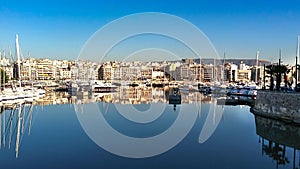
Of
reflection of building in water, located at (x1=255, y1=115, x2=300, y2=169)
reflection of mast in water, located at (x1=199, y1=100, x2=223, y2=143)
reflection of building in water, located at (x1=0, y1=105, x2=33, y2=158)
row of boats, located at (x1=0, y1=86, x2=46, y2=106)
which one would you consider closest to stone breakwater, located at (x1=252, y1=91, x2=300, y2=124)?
reflection of building in water, located at (x1=255, y1=115, x2=300, y2=169)

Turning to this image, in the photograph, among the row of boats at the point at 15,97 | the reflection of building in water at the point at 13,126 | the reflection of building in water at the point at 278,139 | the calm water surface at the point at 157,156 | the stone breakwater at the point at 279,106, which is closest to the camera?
the calm water surface at the point at 157,156

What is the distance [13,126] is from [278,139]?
30.1 ft

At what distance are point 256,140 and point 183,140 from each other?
2135mm

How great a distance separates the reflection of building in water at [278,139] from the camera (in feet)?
24.7

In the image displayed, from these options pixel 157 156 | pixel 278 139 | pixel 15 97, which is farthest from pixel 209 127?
pixel 15 97

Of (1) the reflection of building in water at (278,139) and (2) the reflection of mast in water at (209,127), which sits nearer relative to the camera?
(1) the reflection of building in water at (278,139)

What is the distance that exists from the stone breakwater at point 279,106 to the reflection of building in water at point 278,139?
0.32 metres

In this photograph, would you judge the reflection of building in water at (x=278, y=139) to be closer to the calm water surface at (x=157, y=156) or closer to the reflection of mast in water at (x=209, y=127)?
the calm water surface at (x=157, y=156)

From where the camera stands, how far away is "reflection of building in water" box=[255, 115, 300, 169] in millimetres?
7520

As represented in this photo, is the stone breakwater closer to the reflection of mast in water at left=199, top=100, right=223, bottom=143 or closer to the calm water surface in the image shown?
the calm water surface

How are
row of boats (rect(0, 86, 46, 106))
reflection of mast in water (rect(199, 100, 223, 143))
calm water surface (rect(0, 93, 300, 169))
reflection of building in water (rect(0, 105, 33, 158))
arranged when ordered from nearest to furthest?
calm water surface (rect(0, 93, 300, 169)), reflection of building in water (rect(0, 105, 33, 158)), reflection of mast in water (rect(199, 100, 223, 143)), row of boats (rect(0, 86, 46, 106))

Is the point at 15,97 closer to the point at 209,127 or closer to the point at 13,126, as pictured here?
the point at 13,126

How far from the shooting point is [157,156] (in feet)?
24.8

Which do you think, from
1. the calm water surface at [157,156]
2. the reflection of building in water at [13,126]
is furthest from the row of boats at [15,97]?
the calm water surface at [157,156]
